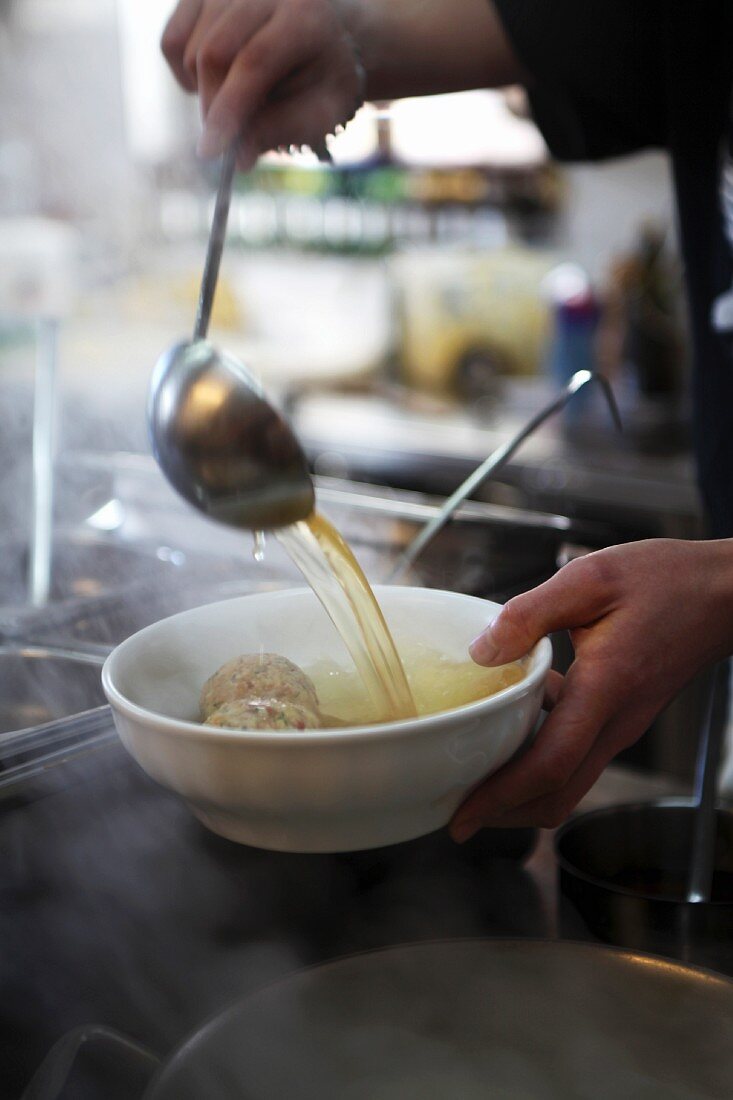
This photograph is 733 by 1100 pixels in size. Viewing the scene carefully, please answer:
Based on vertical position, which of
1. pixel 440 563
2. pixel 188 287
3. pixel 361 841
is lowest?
pixel 188 287

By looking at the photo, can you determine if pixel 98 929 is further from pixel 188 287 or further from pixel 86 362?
pixel 188 287

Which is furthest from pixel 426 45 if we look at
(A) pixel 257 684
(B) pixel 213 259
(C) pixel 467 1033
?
(C) pixel 467 1033

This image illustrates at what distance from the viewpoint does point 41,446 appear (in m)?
1.04

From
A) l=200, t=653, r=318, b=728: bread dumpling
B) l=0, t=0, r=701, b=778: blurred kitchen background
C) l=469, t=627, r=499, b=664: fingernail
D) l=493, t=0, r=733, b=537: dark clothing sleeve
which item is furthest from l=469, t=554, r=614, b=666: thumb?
l=493, t=0, r=733, b=537: dark clothing sleeve

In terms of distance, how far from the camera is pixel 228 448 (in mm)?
598

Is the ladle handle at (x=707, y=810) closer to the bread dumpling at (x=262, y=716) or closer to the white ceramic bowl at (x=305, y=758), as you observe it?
the white ceramic bowl at (x=305, y=758)

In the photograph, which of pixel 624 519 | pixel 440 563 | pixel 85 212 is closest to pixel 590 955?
pixel 440 563

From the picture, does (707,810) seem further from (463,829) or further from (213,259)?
(213,259)

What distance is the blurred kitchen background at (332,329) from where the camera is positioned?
96cm

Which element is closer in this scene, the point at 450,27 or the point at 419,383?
the point at 450,27

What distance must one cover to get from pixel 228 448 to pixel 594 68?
2.37 ft

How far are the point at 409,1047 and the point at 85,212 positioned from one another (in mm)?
2671

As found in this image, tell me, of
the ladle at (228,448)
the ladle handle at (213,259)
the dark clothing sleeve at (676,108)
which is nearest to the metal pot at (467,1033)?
the ladle at (228,448)

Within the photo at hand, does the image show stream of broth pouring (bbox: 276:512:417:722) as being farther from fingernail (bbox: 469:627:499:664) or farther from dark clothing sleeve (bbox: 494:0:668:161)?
dark clothing sleeve (bbox: 494:0:668:161)
